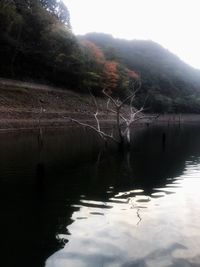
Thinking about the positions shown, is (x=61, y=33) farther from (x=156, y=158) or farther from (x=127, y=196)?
(x=127, y=196)

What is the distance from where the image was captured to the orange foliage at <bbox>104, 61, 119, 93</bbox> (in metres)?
82.6

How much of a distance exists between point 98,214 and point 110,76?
238ft

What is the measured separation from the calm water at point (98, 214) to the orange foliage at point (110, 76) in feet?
200

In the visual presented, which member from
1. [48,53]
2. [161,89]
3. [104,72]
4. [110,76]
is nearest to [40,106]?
[48,53]

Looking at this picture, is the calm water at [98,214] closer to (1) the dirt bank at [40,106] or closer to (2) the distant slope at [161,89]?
(1) the dirt bank at [40,106]

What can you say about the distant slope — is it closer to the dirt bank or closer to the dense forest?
the dense forest

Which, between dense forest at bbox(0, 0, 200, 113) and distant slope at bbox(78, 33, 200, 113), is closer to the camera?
dense forest at bbox(0, 0, 200, 113)

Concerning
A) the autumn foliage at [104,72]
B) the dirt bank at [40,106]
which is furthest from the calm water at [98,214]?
the autumn foliage at [104,72]

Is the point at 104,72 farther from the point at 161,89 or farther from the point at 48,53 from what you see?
the point at 161,89

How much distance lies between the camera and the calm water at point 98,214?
9109mm

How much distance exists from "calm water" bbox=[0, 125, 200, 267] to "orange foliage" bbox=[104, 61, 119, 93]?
60868mm

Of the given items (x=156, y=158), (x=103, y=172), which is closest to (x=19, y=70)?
(x=156, y=158)

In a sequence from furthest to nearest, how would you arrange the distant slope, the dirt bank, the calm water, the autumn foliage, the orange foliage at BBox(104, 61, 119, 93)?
the distant slope → the orange foliage at BBox(104, 61, 119, 93) → the autumn foliage → the dirt bank → the calm water

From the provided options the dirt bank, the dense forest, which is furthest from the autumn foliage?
the dirt bank
